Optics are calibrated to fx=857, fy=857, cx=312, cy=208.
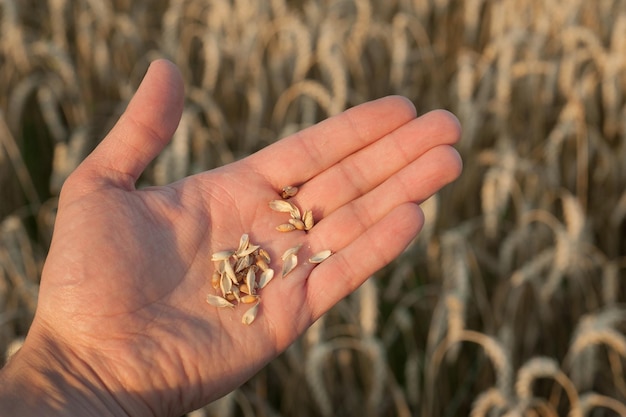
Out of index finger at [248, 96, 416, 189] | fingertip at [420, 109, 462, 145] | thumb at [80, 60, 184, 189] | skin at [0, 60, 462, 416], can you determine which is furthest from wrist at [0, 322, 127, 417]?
fingertip at [420, 109, 462, 145]

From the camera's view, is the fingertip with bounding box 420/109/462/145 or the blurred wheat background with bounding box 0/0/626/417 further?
the blurred wheat background with bounding box 0/0/626/417

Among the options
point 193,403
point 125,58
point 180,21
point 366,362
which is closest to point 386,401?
point 366,362

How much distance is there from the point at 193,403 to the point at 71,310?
36 centimetres

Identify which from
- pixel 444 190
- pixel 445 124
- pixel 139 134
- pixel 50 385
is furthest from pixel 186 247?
pixel 444 190

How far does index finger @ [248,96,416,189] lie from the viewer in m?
2.32

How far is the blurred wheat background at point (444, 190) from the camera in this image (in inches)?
101

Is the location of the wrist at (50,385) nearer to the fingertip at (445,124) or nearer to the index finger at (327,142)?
the index finger at (327,142)

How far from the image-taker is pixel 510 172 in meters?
2.86

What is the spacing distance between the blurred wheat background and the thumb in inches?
23.8

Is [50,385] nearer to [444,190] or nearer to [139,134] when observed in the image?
[139,134]

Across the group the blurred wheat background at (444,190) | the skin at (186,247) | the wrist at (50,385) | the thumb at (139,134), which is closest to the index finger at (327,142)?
the skin at (186,247)

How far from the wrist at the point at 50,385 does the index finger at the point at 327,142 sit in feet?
2.36

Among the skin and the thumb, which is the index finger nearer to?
the skin

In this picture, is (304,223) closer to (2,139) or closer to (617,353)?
(617,353)
